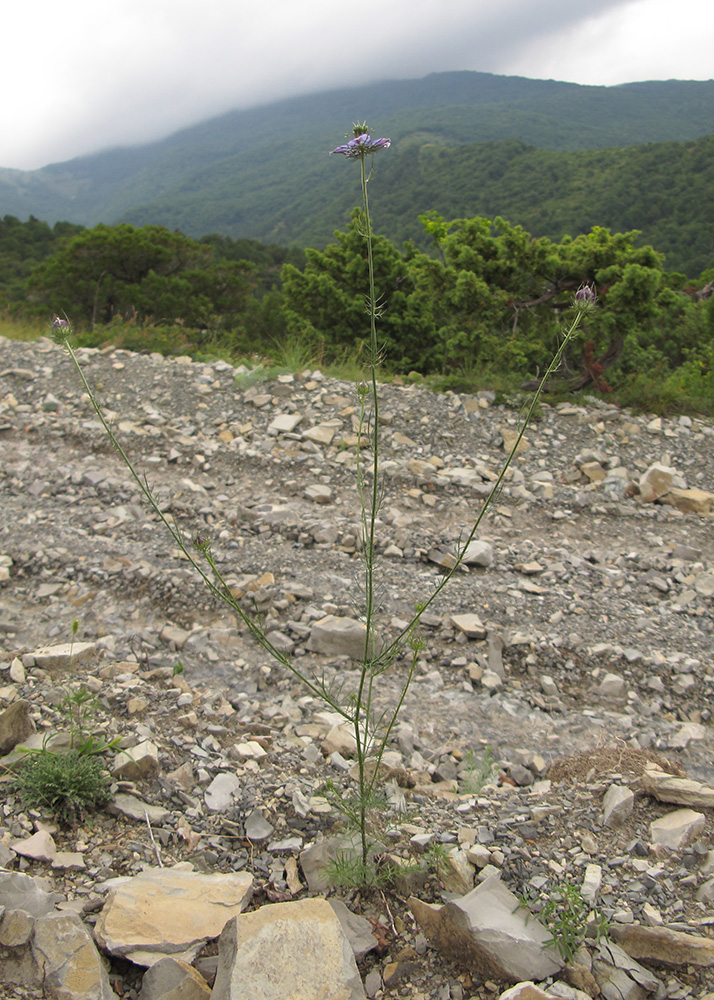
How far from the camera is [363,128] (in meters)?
1.56

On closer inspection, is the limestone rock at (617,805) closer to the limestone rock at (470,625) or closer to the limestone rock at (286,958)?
the limestone rock at (286,958)

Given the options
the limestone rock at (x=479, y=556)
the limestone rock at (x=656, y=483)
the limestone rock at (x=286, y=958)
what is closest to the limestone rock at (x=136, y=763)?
the limestone rock at (x=286, y=958)

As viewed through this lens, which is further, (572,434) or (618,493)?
(572,434)

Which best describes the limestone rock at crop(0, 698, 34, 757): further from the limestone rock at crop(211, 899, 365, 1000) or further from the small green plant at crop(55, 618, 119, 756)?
the limestone rock at crop(211, 899, 365, 1000)

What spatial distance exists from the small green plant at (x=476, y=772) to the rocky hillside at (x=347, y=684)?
0.05 ft

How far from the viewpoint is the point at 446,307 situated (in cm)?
878

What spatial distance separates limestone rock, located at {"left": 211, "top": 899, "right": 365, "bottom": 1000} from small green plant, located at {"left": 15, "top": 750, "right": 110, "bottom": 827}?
80 cm

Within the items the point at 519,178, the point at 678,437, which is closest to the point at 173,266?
the point at 678,437

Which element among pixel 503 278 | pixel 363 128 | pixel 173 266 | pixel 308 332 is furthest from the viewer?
pixel 173 266

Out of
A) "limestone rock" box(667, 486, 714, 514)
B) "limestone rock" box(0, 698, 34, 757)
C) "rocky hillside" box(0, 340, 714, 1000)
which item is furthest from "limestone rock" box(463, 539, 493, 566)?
"limestone rock" box(0, 698, 34, 757)

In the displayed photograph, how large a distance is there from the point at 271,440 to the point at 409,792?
4465 millimetres

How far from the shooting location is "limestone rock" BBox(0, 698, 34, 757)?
225 cm

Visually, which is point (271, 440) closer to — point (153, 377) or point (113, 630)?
point (153, 377)

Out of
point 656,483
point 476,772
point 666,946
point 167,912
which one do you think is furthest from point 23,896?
point 656,483
